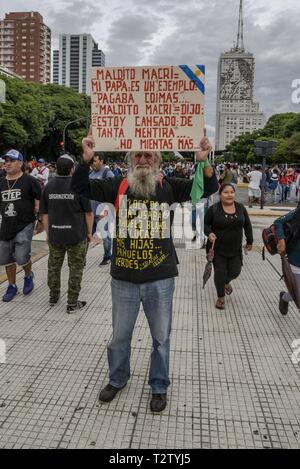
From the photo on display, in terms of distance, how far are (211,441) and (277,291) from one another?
143 inches

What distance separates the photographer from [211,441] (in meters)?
3.03

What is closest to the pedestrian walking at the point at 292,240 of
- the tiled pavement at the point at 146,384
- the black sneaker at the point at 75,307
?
the tiled pavement at the point at 146,384

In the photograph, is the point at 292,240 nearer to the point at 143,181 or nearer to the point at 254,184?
the point at 143,181

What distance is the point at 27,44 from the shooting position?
16488cm

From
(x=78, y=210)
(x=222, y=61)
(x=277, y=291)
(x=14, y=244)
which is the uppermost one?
(x=222, y=61)

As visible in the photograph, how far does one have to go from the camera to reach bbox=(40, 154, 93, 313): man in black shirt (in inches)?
208

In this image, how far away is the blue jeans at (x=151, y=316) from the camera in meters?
3.31

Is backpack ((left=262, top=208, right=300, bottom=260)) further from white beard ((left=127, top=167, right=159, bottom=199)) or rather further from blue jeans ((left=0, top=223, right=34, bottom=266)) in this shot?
blue jeans ((left=0, top=223, right=34, bottom=266))

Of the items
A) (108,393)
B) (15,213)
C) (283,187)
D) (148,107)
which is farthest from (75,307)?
(283,187)

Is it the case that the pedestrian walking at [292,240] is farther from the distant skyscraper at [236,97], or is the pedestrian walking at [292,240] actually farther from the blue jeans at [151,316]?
the distant skyscraper at [236,97]

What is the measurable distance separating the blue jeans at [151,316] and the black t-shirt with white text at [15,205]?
8.48 ft

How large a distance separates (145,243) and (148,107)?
963 mm
